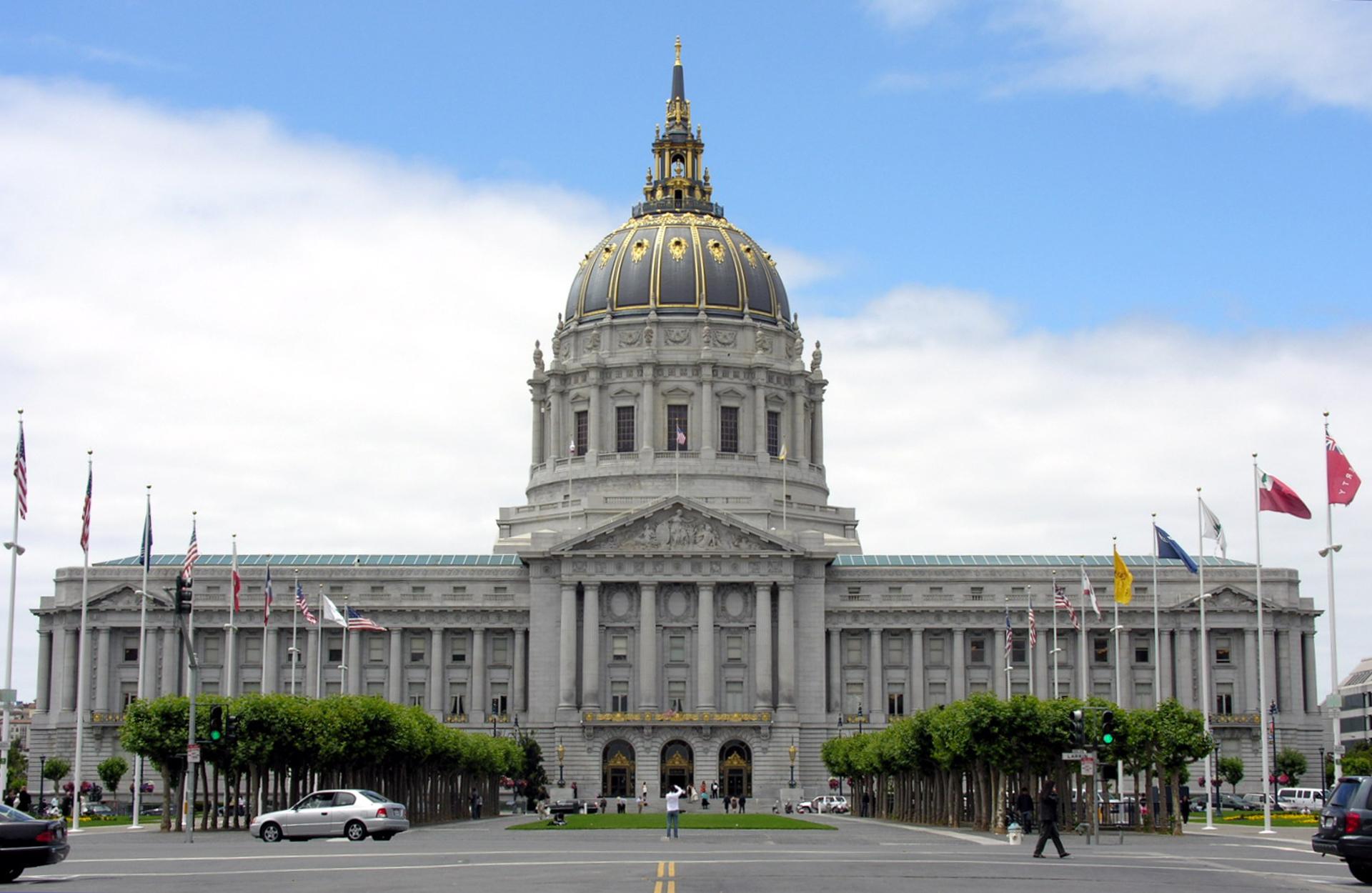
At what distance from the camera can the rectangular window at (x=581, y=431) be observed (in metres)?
175

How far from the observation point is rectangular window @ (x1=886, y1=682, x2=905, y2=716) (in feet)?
514

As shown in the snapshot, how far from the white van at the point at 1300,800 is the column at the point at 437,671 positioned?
63.7 metres

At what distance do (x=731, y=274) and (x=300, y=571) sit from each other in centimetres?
4727

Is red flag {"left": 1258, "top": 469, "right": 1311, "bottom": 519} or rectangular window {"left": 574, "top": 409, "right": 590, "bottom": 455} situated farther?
rectangular window {"left": 574, "top": 409, "right": 590, "bottom": 455}

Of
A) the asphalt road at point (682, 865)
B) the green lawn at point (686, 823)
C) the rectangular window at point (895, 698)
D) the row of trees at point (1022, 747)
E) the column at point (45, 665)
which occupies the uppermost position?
the column at point (45, 665)

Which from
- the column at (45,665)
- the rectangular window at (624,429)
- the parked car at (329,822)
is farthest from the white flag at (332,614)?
the rectangular window at (624,429)

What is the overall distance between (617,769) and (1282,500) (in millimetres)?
72832

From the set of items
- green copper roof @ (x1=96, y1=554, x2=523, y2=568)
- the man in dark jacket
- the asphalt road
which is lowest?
the asphalt road

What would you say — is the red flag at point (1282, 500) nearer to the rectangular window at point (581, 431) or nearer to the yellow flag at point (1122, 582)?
the yellow flag at point (1122, 582)

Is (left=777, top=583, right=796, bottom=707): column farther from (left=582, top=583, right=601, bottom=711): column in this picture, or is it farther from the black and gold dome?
the black and gold dome

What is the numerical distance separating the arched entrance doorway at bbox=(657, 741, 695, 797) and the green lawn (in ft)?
101

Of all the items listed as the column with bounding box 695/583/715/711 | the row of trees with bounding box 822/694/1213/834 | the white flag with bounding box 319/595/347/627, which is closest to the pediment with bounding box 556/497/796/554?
the column with bounding box 695/583/715/711

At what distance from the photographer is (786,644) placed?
15138cm

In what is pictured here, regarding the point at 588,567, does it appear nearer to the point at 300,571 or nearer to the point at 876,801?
the point at 300,571
